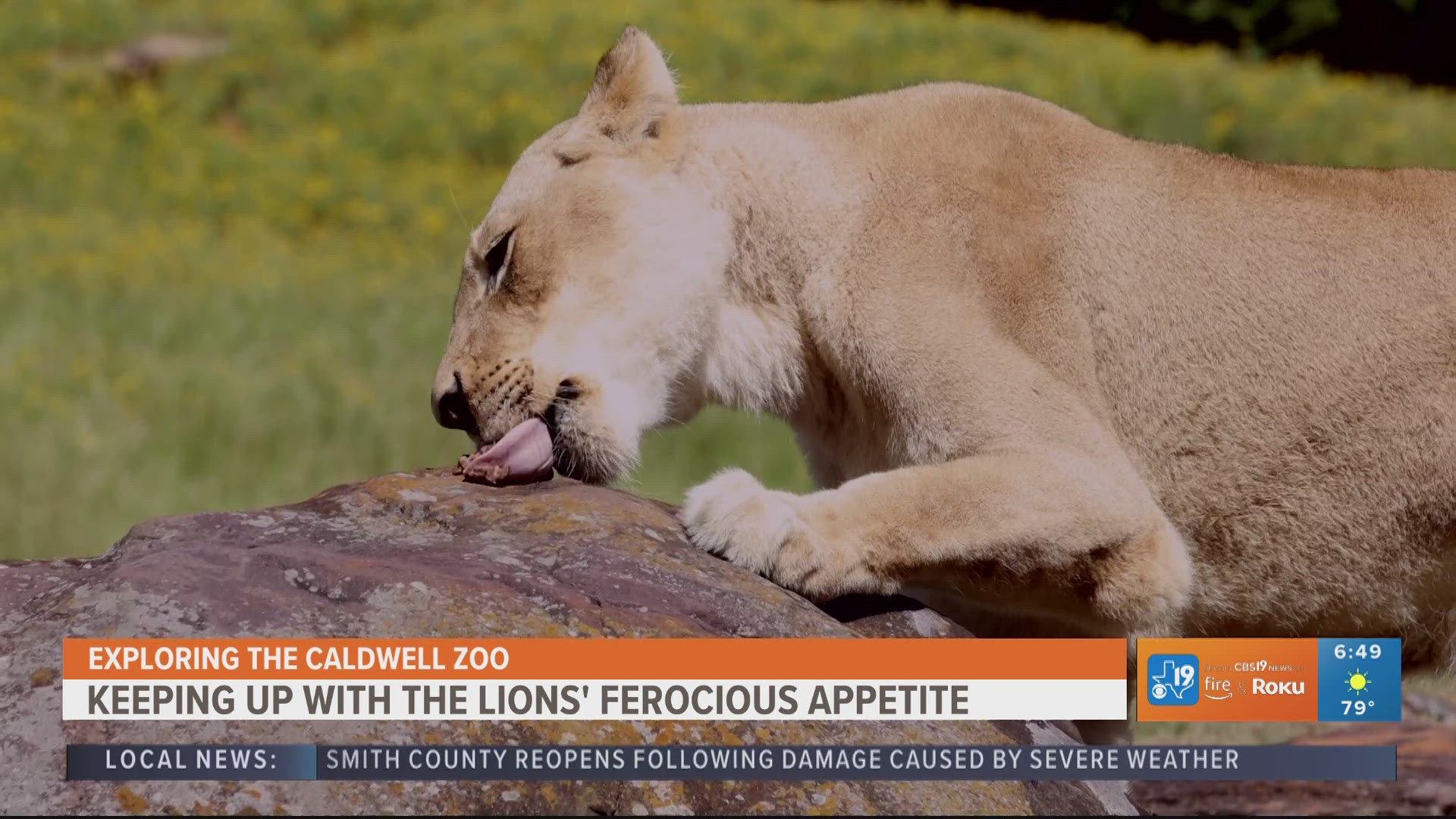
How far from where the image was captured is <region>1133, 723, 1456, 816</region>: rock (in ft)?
16.4

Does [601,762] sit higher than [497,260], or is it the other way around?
[497,260]

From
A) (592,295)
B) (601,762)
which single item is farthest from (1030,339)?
(601,762)

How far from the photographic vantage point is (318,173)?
777 inches

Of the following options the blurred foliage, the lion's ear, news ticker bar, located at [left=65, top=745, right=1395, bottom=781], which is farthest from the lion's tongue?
the blurred foliage

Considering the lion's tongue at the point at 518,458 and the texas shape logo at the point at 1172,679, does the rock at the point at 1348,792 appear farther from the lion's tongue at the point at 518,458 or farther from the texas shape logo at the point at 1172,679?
the lion's tongue at the point at 518,458

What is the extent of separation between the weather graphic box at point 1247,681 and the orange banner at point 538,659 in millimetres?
553

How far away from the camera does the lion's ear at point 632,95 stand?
4.70 metres

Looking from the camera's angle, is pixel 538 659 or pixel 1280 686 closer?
pixel 538 659

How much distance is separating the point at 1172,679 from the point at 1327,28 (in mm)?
34730

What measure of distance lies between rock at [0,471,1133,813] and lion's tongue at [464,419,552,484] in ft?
0.33

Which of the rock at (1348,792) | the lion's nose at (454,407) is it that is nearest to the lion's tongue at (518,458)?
the lion's nose at (454,407)

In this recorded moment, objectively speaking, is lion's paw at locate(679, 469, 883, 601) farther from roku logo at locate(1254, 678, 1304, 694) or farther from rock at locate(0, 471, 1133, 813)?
roku logo at locate(1254, 678, 1304, 694)

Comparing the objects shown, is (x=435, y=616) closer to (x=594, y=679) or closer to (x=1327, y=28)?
(x=594, y=679)

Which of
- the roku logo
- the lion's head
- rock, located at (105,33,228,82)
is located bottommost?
the roku logo
